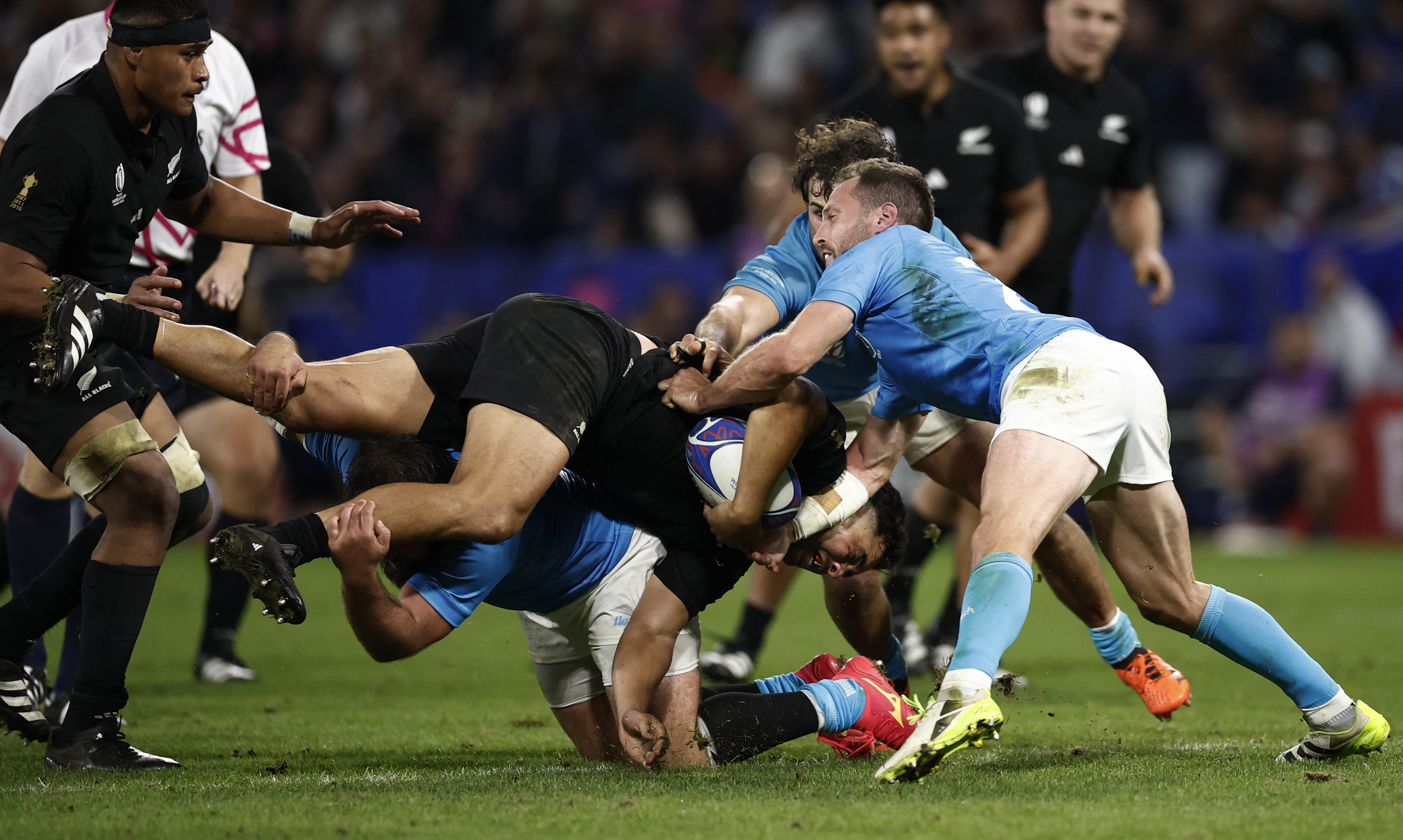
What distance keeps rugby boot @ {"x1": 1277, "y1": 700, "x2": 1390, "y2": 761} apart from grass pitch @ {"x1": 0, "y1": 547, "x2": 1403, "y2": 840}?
5 centimetres

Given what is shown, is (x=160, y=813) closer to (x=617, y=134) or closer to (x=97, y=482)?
(x=97, y=482)

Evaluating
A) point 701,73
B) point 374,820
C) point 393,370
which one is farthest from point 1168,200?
point 374,820

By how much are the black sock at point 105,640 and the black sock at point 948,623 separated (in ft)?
11.0

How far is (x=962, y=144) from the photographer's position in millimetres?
6297

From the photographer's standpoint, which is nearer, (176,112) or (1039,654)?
(176,112)

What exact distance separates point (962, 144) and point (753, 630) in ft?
7.49

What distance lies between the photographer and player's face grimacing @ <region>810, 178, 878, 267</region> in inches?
166

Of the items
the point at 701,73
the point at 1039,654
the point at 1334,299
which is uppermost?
the point at 701,73

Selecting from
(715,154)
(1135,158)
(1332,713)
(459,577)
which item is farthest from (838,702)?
(715,154)

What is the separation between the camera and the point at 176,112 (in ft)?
14.2

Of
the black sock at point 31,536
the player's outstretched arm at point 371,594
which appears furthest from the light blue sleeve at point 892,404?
the black sock at point 31,536

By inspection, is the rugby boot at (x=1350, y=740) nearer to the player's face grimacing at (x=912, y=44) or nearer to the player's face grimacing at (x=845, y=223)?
the player's face grimacing at (x=845, y=223)

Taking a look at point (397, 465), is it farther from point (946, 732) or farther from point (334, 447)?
point (946, 732)

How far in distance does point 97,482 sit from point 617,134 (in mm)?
10984
